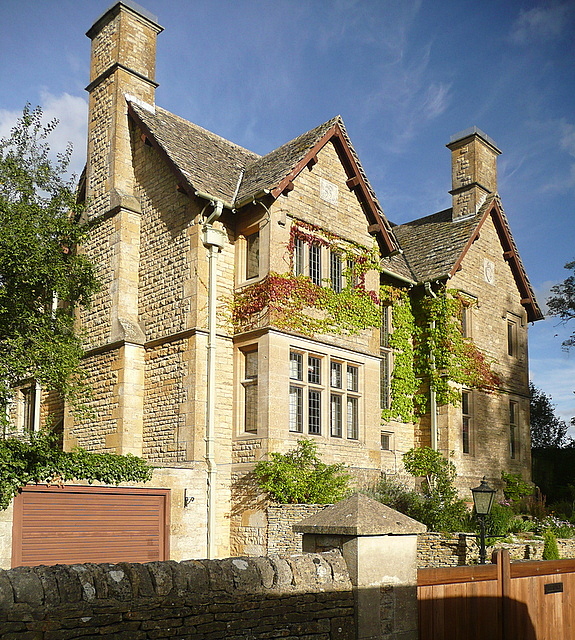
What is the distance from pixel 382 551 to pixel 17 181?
12088mm

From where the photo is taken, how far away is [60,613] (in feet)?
18.7

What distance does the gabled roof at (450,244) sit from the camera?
24.4 m

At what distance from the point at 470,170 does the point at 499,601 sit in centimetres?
2022

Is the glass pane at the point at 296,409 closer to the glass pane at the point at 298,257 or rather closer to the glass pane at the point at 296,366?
the glass pane at the point at 296,366

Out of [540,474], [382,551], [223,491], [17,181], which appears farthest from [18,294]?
[540,474]

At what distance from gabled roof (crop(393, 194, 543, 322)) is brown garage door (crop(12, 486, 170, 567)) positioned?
12130 mm

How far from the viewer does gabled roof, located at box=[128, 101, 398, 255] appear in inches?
731

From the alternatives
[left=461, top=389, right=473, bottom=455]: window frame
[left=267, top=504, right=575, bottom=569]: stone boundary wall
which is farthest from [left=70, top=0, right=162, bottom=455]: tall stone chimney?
[left=461, top=389, right=473, bottom=455]: window frame

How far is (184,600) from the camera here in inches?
251

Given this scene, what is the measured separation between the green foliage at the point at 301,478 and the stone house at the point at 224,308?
45 cm

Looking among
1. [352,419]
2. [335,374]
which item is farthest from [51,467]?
[352,419]

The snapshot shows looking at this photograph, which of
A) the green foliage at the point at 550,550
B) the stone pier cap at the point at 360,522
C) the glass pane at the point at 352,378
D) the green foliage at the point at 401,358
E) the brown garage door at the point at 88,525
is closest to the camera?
the stone pier cap at the point at 360,522

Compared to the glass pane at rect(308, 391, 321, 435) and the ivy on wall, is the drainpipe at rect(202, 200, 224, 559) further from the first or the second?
the glass pane at rect(308, 391, 321, 435)

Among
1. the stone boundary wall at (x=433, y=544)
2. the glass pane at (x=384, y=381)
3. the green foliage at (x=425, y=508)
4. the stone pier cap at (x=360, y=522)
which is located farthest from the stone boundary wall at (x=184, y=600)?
the glass pane at (x=384, y=381)
